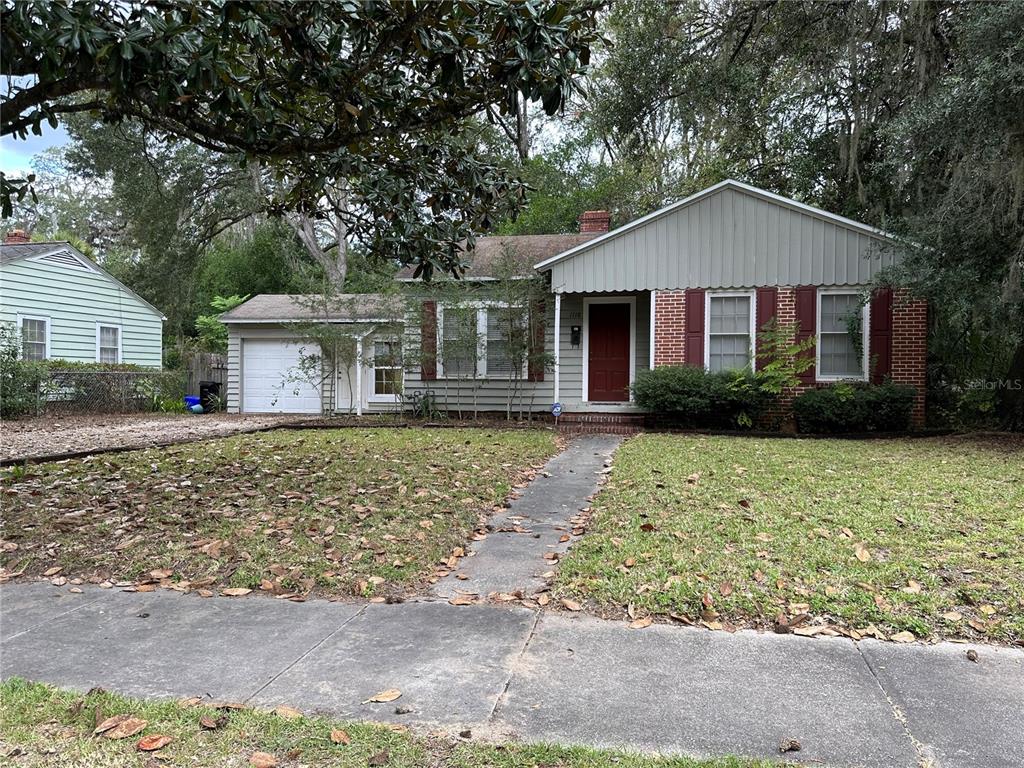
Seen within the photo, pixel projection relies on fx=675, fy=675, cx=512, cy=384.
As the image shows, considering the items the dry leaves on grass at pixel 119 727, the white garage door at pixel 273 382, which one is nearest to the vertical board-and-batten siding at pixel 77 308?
the white garage door at pixel 273 382

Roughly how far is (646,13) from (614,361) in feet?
22.4

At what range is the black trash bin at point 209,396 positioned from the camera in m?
18.5

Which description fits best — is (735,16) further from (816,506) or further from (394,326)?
(816,506)

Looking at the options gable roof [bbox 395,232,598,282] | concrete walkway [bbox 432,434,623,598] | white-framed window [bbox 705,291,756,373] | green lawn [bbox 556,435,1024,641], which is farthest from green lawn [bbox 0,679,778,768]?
white-framed window [bbox 705,291,756,373]

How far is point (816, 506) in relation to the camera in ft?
19.2

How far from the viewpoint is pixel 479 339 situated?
1316 centimetres

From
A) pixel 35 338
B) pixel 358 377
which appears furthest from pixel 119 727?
pixel 35 338

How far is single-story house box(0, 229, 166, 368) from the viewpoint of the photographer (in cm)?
1641

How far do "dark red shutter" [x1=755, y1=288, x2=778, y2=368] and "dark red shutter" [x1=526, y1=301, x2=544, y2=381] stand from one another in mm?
4069

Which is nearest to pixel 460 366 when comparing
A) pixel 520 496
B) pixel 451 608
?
pixel 520 496

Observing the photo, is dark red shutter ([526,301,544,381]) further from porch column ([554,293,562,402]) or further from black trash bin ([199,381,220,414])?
black trash bin ([199,381,220,414])

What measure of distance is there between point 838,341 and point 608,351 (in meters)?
4.30

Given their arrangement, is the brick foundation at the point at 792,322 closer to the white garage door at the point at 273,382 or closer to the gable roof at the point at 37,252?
the white garage door at the point at 273,382

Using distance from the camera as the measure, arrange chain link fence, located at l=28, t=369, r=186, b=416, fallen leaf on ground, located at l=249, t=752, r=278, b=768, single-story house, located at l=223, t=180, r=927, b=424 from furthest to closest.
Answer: chain link fence, located at l=28, t=369, r=186, b=416 < single-story house, located at l=223, t=180, r=927, b=424 < fallen leaf on ground, located at l=249, t=752, r=278, b=768
